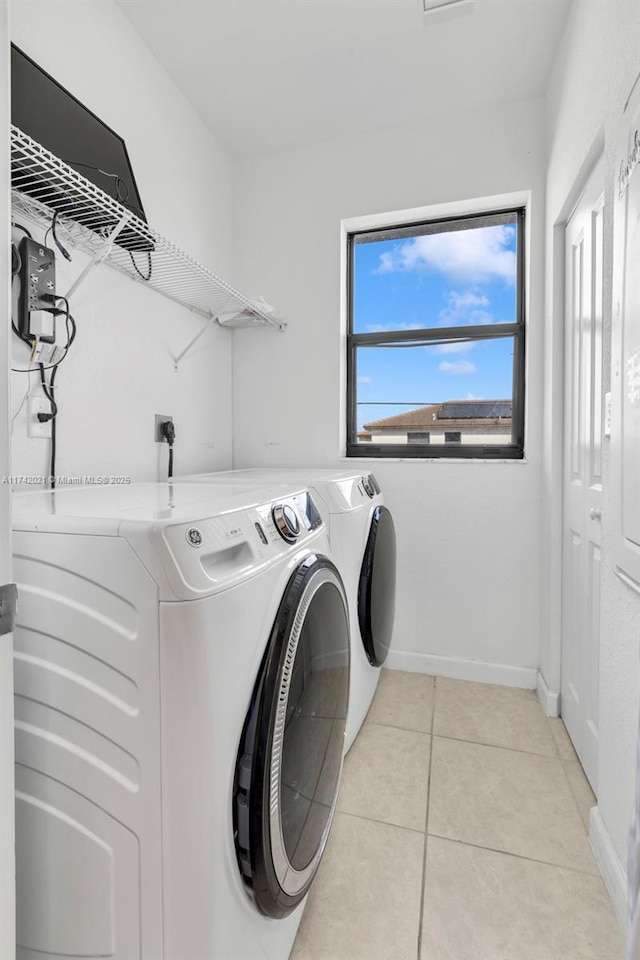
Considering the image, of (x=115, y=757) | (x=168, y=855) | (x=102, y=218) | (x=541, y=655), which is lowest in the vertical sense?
(x=541, y=655)

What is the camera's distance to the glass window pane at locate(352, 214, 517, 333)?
231 cm

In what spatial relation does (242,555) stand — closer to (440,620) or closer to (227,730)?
(227,730)

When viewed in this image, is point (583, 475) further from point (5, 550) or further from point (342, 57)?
point (342, 57)

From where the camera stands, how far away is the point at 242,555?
808mm

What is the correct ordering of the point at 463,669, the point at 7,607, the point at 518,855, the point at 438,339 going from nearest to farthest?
the point at 7,607 → the point at 518,855 → the point at 463,669 → the point at 438,339

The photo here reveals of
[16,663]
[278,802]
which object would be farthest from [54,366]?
[278,802]

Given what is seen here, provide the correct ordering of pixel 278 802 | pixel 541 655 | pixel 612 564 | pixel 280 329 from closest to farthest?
1. pixel 278 802
2. pixel 612 564
3. pixel 541 655
4. pixel 280 329

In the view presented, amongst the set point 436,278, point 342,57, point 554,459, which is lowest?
point 554,459

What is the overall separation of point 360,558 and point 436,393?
113 centimetres

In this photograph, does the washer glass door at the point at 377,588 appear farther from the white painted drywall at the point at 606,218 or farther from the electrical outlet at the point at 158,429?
the electrical outlet at the point at 158,429

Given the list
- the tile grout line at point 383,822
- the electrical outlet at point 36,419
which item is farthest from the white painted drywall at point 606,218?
the electrical outlet at point 36,419

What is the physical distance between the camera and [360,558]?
1.64m

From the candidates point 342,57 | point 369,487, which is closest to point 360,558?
point 369,487

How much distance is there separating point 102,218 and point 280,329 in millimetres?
1158
